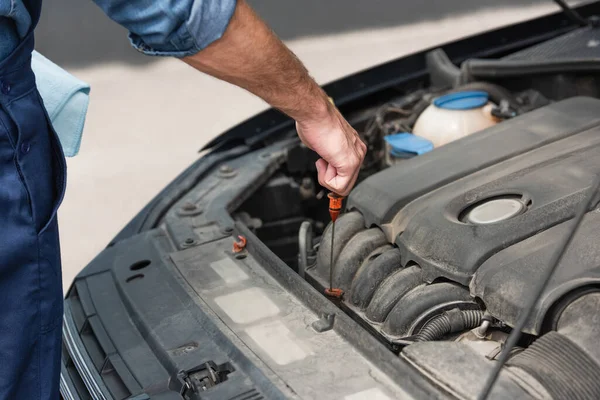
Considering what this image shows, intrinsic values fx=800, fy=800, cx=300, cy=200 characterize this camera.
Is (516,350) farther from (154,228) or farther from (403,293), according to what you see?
(154,228)

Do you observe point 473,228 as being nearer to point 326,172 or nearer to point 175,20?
point 326,172

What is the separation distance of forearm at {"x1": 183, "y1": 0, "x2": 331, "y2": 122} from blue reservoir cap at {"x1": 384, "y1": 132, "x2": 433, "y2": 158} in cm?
70

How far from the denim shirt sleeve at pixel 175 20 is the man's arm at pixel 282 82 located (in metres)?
0.02

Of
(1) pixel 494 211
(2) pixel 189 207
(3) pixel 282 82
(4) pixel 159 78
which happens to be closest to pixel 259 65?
(3) pixel 282 82

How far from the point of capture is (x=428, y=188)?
148 cm

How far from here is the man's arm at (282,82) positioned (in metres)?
1.02

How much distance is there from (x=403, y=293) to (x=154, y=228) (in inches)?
27.1

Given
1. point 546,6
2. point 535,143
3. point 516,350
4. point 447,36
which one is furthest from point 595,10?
point 546,6

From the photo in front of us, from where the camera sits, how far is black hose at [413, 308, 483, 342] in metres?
1.22

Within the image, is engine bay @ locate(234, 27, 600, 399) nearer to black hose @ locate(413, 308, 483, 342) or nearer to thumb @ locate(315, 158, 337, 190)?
black hose @ locate(413, 308, 483, 342)

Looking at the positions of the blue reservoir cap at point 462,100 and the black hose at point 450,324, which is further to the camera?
the blue reservoir cap at point 462,100

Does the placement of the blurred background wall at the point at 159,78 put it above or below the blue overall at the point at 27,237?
below

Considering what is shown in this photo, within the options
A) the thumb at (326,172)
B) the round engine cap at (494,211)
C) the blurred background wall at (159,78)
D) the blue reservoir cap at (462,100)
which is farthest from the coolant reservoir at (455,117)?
the blurred background wall at (159,78)

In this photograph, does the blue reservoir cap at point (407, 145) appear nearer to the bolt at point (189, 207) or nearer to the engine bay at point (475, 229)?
the engine bay at point (475, 229)
